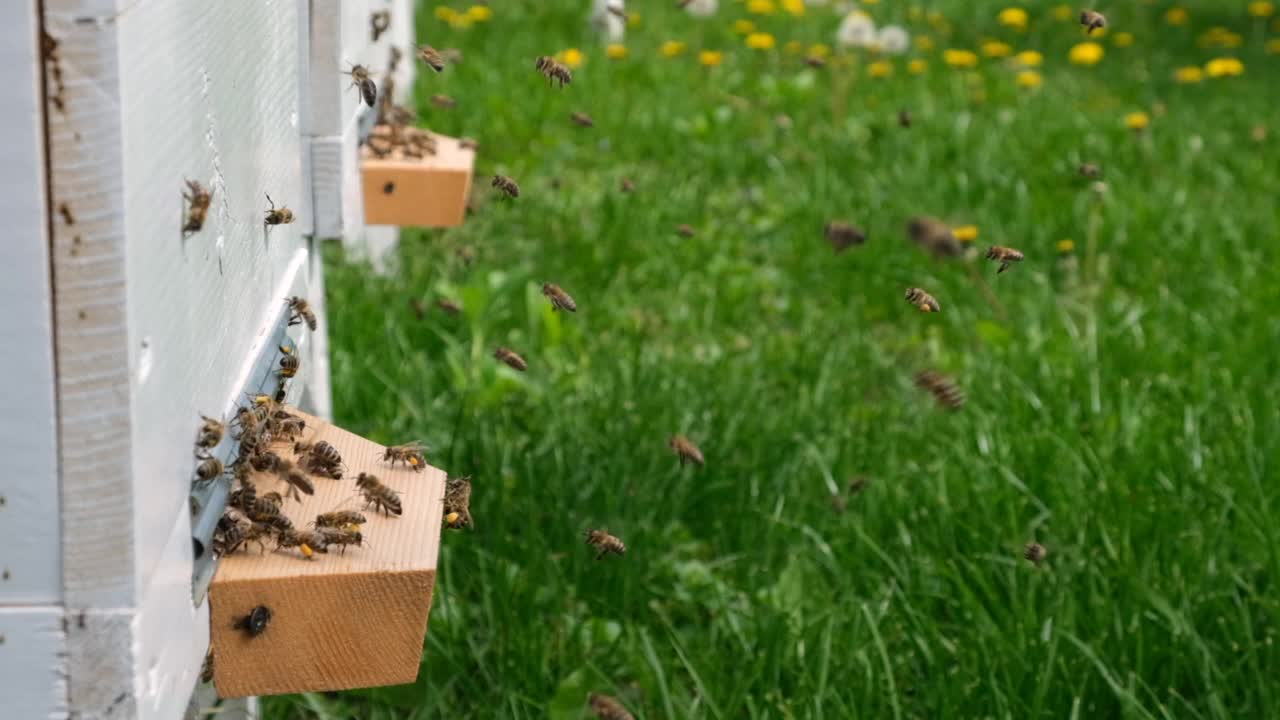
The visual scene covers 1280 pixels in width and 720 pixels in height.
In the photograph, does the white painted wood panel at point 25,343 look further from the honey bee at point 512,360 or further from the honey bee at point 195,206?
the honey bee at point 512,360

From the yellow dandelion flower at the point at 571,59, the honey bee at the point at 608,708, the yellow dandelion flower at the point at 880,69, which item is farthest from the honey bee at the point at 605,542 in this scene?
the yellow dandelion flower at the point at 880,69

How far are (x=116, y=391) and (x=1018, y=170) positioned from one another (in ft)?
18.0

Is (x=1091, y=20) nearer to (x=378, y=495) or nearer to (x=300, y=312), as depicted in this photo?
(x=300, y=312)

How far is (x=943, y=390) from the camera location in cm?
396

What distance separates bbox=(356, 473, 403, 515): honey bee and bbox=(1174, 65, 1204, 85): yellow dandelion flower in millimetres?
7000

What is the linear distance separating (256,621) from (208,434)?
0.20 metres

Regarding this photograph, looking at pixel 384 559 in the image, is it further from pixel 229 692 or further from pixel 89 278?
pixel 89 278

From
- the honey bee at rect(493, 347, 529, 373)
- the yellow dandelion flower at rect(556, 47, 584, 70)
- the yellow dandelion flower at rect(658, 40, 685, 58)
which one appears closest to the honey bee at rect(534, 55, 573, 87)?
the honey bee at rect(493, 347, 529, 373)

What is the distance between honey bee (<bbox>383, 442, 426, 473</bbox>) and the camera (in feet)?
6.66

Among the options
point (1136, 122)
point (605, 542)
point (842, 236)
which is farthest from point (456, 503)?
point (1136, 122)

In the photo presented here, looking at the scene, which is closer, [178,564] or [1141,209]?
[178,564]

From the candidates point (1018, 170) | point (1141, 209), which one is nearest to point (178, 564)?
point (1141, 209)

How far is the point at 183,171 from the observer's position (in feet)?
4.98

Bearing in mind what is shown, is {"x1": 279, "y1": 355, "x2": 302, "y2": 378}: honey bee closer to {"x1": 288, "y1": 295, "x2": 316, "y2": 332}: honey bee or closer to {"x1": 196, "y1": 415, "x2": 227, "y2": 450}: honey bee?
{"x1": 288, "y1": 295, "x2": 316, "y2": 332}: honey bee
